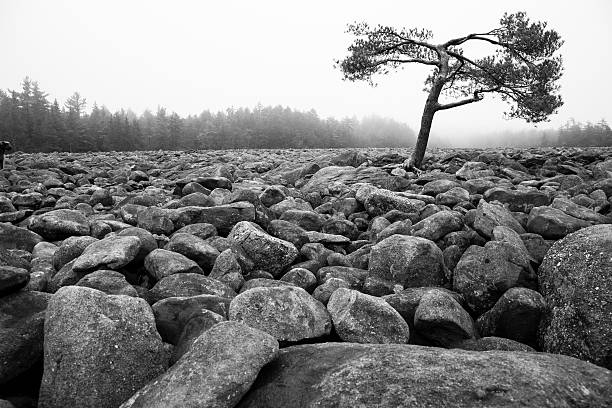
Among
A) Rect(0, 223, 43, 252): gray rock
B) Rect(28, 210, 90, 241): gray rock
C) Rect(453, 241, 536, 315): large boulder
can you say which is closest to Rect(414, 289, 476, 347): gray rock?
Rect(453, 241, 536, 315): large boulder

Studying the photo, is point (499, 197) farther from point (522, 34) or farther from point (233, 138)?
point (233, 138)

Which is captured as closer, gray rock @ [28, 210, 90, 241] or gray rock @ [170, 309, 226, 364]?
gray rock @ [170, 309, 226, 364]

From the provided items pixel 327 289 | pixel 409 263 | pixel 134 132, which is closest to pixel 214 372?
pixel 327 289

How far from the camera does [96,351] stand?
8.43ft

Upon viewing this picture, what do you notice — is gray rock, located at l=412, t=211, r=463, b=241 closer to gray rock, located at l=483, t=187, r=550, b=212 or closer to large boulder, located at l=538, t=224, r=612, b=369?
large boulder, located at l=538, t=224, r=612, b=369

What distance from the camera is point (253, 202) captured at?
6.81 m

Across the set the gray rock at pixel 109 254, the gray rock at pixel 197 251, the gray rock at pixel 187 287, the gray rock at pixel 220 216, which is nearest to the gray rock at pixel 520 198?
the gray rock at pixel 220 216

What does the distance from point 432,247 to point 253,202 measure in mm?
3385

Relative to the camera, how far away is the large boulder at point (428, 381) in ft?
6.61

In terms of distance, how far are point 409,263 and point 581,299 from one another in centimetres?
168

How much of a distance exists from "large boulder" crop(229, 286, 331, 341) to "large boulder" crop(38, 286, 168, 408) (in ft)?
2.27

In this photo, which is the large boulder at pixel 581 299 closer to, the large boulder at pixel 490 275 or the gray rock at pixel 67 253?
the large boulder at pixel 490 275

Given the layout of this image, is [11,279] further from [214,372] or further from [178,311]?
[214,372]

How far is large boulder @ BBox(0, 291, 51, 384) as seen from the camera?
269 centimetres
